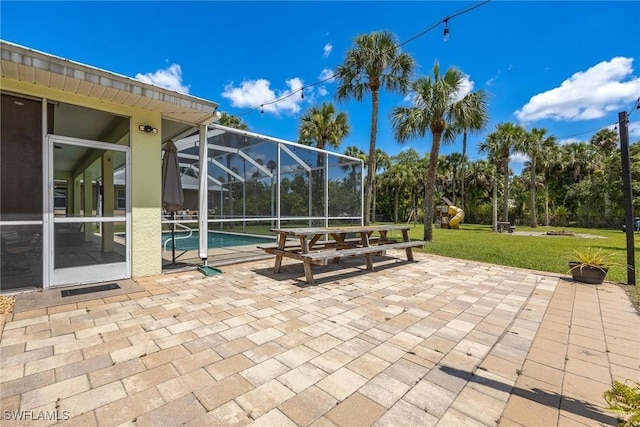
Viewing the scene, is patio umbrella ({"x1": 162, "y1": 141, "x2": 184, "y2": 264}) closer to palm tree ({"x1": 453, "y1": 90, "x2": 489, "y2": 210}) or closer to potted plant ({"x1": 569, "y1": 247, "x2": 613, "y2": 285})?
potted plant ({"x1": 569, "y1": 247, "x2": 613, "y2": 285})

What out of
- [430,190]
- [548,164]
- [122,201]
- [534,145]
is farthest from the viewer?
[548,164]

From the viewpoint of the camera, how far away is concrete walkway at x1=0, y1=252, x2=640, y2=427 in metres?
1.67

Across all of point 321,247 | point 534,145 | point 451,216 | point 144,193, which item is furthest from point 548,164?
point 144,193

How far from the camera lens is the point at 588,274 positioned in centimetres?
502

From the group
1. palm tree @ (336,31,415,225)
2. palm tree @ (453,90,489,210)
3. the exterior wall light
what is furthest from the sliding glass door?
palm tree @ (453,90,489,210)

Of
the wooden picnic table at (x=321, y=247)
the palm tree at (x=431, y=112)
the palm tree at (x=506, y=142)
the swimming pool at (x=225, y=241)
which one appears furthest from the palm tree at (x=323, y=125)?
the palm tree at (x=506, y=142)

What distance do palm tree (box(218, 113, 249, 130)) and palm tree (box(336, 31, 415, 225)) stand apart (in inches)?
314

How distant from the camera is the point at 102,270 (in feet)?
14.2

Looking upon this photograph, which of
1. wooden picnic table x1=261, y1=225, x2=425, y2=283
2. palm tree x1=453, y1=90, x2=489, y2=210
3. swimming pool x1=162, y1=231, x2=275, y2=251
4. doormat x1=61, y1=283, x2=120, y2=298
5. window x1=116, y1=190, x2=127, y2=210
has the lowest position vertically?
doormat x1=61, y1=283, x2=120, y2=298

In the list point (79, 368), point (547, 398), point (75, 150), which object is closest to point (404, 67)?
point (75, 150)

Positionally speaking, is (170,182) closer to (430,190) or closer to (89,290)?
(89,290)

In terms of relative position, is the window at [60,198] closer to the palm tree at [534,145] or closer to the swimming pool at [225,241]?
the swimming pool at [225,241]

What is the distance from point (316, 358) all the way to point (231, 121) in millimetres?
17413

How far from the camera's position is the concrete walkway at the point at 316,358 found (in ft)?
5.48
